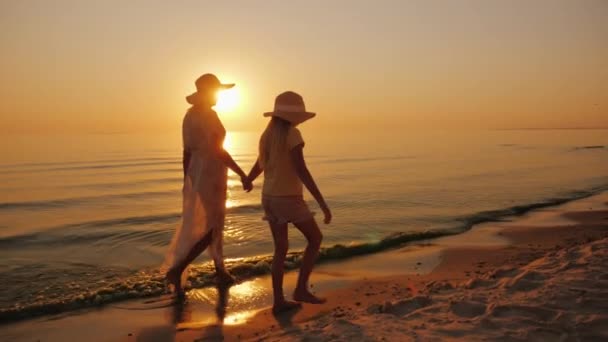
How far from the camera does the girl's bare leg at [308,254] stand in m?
4.25

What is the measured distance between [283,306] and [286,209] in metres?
1.09

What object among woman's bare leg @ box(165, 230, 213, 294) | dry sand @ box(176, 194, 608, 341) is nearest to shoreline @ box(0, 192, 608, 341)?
dry sand @ box(176, 194, 608, 341)

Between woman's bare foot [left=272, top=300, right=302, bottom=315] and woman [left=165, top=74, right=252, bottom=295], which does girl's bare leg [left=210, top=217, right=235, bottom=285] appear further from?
woman's bare foot [left=272, top=300, right=302, bottom=315]

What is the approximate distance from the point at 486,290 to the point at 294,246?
169 inches

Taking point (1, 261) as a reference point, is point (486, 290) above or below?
above

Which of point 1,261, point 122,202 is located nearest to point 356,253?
point 1,261

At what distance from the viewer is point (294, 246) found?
321 inches

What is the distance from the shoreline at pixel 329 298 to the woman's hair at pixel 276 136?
1.55m

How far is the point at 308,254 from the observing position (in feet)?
14.4

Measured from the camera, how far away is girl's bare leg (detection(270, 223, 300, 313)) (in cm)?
422

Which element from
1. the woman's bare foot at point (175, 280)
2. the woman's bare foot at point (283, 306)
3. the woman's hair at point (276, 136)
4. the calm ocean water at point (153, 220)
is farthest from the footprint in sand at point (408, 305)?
the calm ocean water at point (153, 220)

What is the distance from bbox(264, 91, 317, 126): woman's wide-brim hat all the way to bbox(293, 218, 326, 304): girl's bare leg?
97 centimetres

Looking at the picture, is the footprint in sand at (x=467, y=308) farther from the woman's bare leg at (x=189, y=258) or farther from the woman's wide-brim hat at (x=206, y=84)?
the woman's wide-brim hat at (x=206, y=84)

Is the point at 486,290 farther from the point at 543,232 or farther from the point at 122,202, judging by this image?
the point at 122,202
